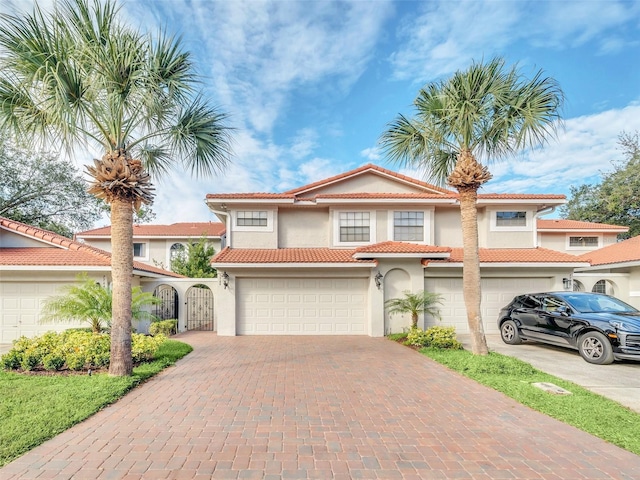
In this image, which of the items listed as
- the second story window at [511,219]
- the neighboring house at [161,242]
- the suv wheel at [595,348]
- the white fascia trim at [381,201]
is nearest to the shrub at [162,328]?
the white fascia trim at [381,201]

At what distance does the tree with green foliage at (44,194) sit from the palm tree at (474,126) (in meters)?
24.4

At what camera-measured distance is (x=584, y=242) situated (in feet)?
66.3

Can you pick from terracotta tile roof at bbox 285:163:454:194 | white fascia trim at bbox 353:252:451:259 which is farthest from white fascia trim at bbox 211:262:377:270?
terracotta tile roof at bbox 285:163:454:194

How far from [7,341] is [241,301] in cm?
832

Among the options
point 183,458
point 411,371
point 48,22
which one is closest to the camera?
point 183,458

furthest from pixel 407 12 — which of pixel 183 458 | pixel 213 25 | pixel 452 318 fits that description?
pixel 183 458

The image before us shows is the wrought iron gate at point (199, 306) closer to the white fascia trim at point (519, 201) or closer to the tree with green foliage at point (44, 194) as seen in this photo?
the white fascia trim at point (519, 201)

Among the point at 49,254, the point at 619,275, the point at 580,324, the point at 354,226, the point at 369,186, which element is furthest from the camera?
the point at 369,186

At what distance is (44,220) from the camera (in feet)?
79.1

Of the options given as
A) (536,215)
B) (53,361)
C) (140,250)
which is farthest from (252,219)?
(140,250)

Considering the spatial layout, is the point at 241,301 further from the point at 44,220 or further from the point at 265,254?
the point at 44,220

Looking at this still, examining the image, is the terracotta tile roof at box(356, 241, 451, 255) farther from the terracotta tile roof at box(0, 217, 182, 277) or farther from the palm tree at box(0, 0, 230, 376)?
the terracotta tile roof at box(0, 217, 182, 277)

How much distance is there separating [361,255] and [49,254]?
11442 mm

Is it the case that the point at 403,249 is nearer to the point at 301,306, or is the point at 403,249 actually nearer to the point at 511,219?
the point at 301,306
